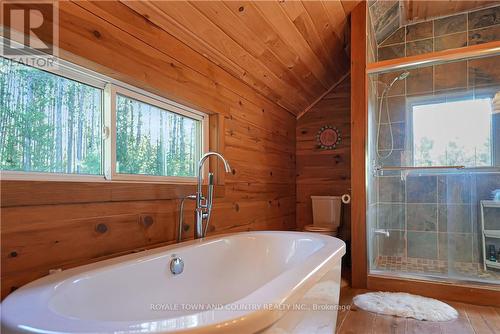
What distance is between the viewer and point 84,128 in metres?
1.57

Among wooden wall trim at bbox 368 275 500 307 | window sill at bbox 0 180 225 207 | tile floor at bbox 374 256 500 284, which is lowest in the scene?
wooden wall trim at bbox 368 275 500 307

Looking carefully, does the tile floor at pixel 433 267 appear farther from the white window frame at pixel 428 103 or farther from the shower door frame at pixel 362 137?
the white window frame at pixel 428 103

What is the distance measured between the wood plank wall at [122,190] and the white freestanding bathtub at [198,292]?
175 mm

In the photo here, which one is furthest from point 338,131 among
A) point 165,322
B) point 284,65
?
point 165,322

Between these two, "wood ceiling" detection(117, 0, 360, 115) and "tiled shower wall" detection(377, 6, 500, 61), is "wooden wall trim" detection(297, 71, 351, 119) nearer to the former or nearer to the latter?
"wood ceiling" detection(117, 0, 360, 115)

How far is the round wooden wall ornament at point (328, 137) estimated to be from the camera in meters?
3.88

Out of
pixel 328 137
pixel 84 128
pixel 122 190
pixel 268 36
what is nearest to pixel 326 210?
pixel 328 137

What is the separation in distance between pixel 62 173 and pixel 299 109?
118 inches

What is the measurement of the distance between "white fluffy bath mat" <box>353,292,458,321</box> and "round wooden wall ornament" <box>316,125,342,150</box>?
189 centimetres

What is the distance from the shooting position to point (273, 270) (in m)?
1.98

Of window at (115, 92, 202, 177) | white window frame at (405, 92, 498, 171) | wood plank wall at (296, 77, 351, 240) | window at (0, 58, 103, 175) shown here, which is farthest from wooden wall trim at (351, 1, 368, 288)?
window at (0, 58, 103, 175)

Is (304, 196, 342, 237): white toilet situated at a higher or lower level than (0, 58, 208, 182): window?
lower

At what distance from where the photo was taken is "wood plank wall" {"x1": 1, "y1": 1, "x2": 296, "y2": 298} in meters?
1.18

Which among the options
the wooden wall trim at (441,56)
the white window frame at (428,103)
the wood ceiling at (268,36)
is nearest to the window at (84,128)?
the wood ceiling at (268,36)
